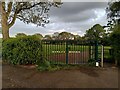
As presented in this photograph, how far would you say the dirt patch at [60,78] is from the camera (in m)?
7.81

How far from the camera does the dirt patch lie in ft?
25.6

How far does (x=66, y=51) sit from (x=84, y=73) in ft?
8.59

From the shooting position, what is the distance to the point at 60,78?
8867mm

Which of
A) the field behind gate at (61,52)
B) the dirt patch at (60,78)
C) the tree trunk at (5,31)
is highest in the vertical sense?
the tree trunk at (5,31)

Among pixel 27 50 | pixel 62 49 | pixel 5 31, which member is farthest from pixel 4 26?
pixel 62 49

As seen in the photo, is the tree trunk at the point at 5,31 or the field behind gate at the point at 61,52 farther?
the tree trunk at the point at 5,31

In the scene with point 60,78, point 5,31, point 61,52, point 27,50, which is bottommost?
point 60,78

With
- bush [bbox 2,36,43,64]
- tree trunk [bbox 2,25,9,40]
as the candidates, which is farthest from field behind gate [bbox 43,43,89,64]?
tree trunk [bbox 2,25,9,40]

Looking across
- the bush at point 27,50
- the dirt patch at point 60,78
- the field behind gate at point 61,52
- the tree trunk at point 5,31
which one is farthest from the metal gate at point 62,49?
the tree trunk at point 5,31

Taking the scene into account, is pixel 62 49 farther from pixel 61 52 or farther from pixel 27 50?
pixel 27 50

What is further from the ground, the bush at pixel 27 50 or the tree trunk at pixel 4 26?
the tree trunk at pixel 4 26

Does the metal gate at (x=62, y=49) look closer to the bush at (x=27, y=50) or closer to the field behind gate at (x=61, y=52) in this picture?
the field behind gate at (x=61, y=52)

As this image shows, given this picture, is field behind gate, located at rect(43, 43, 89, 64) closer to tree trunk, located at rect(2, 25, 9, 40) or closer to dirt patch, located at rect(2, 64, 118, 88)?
dirt patch, located at rect(2, 64, 118, 88)

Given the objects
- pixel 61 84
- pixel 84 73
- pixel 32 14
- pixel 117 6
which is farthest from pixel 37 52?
pixel 117 6
